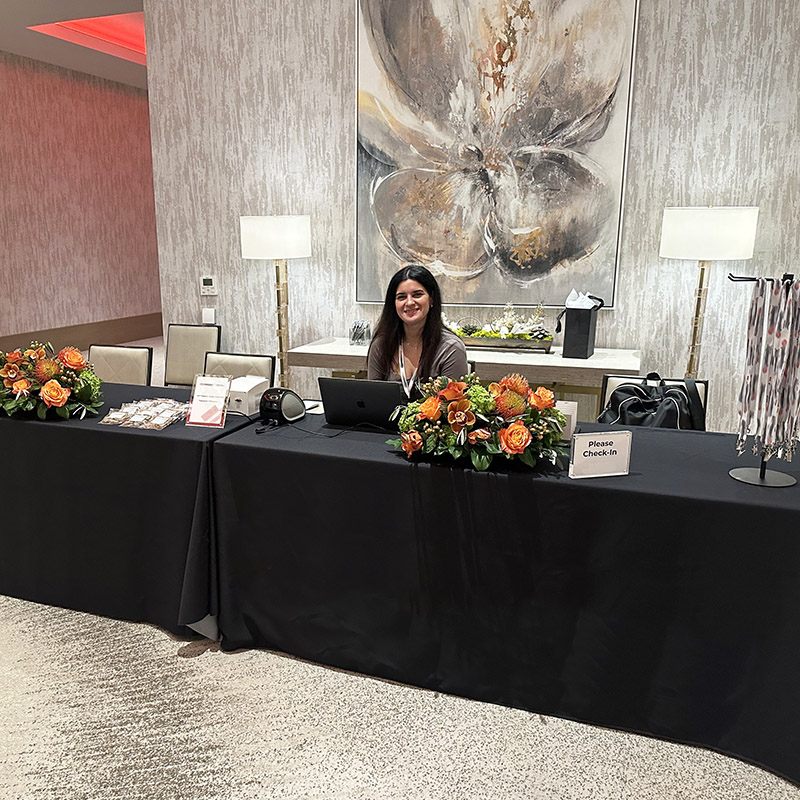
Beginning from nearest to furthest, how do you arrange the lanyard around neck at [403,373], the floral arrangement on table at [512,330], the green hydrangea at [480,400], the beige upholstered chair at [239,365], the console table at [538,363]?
the green hydrangea at [480,400]
the lanyard around neck at [403,373]
the beige upholstered chair at [239,365]
the console table at [538,363]
the floral arrangement on table at [512,330]

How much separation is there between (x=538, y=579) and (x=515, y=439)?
16.7 inches

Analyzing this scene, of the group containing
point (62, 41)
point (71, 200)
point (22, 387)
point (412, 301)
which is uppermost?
point (62, 41)

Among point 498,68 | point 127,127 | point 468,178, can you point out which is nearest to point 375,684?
point 468,178

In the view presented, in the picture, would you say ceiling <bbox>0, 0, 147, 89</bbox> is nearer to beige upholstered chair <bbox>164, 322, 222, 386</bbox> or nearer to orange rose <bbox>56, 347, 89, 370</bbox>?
beige upholstered chair <bbox>164, 322, 222, 386</bbox>

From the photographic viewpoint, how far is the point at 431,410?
2.04 meters

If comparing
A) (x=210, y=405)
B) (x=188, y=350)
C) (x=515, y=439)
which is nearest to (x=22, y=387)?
(x=210, y=405)

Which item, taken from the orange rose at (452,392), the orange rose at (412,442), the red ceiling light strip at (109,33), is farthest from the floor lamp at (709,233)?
the red ceiling light strip at (109,33)

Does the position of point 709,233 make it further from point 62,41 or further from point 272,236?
point 62,41

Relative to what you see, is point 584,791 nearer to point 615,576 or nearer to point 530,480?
point 615,576

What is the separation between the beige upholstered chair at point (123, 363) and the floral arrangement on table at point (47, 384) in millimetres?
1055

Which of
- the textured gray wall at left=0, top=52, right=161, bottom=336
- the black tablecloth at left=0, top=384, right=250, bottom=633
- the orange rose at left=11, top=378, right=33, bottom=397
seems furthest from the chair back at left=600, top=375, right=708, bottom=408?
the textured gray wall at left=0, top=52, right=161, bottom=336

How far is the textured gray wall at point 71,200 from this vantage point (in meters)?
7.44

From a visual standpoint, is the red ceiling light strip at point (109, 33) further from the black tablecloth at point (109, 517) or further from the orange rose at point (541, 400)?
the orange rose at point (541, 400)

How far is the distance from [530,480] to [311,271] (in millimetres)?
3404
